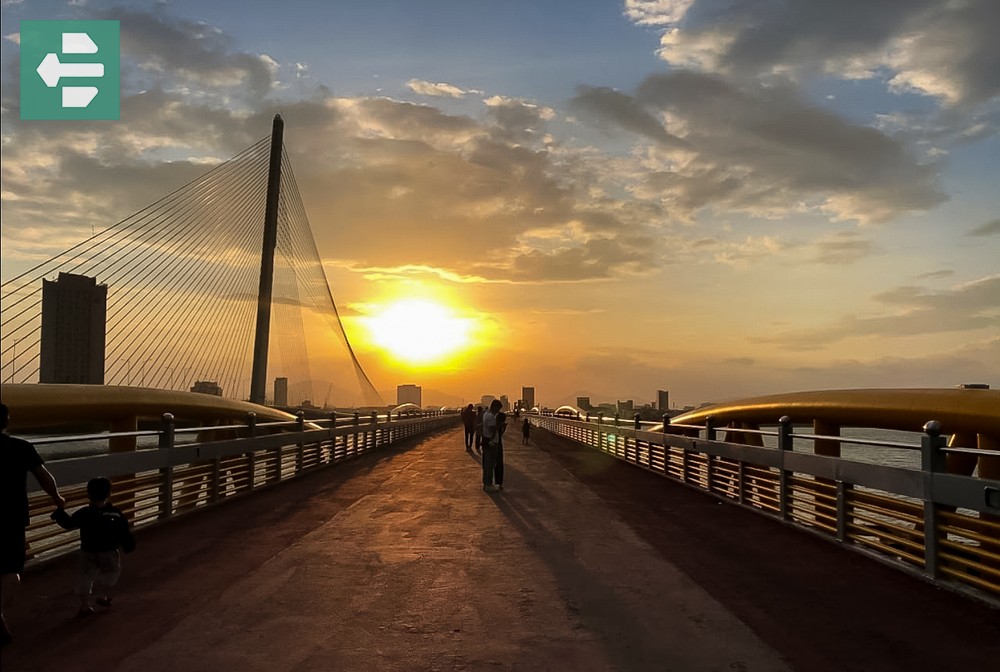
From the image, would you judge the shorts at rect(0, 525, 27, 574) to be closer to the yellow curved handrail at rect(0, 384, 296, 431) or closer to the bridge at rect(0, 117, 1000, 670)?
the bridge at rect(0, 117, 1000, 670)

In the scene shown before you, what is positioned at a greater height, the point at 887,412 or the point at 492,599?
the point at 887,412

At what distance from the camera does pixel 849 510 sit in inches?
395

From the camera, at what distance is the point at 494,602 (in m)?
7.21

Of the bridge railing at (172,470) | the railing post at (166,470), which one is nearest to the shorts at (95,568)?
the bridge railing at (172,470)

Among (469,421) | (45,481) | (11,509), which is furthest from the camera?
(469,421)

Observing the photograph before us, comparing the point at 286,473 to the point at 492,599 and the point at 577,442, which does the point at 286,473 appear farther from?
the point at 577,442

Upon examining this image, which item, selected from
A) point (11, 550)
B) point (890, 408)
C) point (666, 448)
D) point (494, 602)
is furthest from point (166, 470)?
point (666, 448)

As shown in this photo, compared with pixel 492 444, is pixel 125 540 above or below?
below

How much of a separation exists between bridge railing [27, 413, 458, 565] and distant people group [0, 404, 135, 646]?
143cm

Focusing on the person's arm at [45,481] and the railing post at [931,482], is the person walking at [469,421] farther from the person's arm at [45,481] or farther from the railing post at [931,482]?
the person's arm at [45,481]

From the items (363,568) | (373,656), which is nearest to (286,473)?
(363,568)

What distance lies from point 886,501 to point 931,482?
1177mm

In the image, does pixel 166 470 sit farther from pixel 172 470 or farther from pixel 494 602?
pixel 494 602

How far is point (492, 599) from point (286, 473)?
13132 mm
